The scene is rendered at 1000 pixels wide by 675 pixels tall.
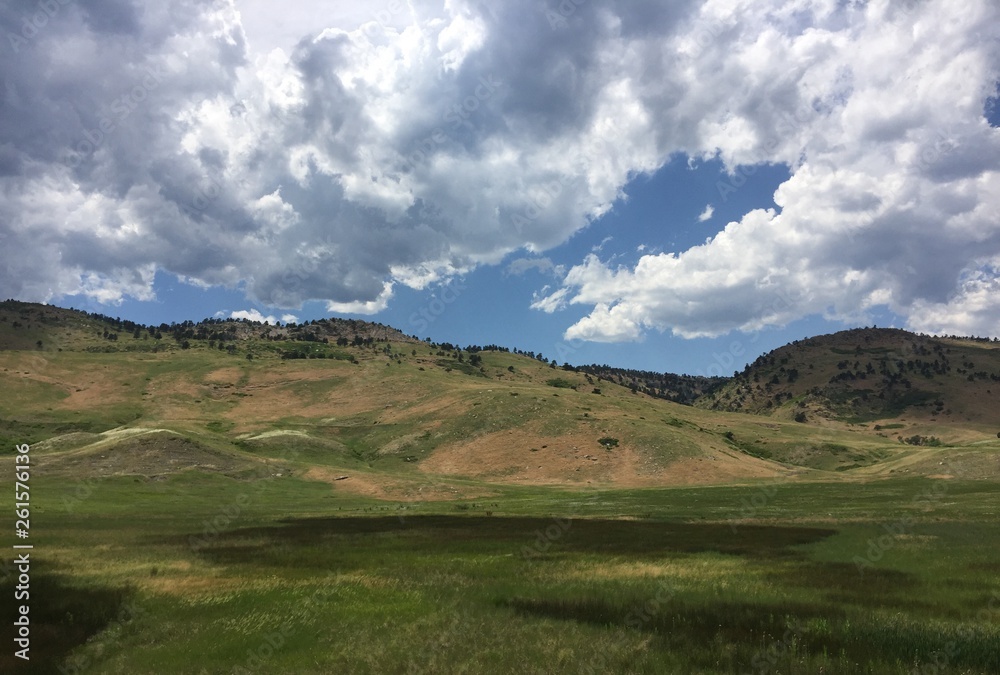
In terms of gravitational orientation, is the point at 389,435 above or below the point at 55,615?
above

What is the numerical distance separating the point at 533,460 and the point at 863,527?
260ft

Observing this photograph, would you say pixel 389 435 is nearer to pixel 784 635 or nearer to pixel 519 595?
pixel 519 595

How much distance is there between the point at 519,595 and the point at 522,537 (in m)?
19.6

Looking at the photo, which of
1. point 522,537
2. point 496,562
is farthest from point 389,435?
point 496,562

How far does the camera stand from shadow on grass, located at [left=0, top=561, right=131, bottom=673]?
19.3 meters

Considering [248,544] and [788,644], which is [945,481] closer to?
[788,644]

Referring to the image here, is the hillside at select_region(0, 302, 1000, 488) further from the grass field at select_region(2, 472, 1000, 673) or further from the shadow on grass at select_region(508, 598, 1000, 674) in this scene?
the shadow on grass at select_region(508, 598, 1000, 674)

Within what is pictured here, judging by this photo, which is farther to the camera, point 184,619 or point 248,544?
point 248,544

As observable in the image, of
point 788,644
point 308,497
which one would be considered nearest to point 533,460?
point 308,497

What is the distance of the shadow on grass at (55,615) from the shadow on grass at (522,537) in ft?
29.8

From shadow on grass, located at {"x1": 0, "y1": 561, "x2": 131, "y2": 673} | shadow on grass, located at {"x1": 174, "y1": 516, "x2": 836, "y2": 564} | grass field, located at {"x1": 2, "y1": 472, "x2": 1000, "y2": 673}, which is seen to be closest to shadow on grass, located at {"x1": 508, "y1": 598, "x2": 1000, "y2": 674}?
grass field, located at {"x1": 2, "y1": 472, "x2": 1000, "y2": 673}

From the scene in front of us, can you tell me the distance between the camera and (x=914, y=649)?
61.2 feet

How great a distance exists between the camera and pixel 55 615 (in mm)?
23750

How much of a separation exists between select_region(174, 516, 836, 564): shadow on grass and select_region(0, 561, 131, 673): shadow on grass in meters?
9.07
